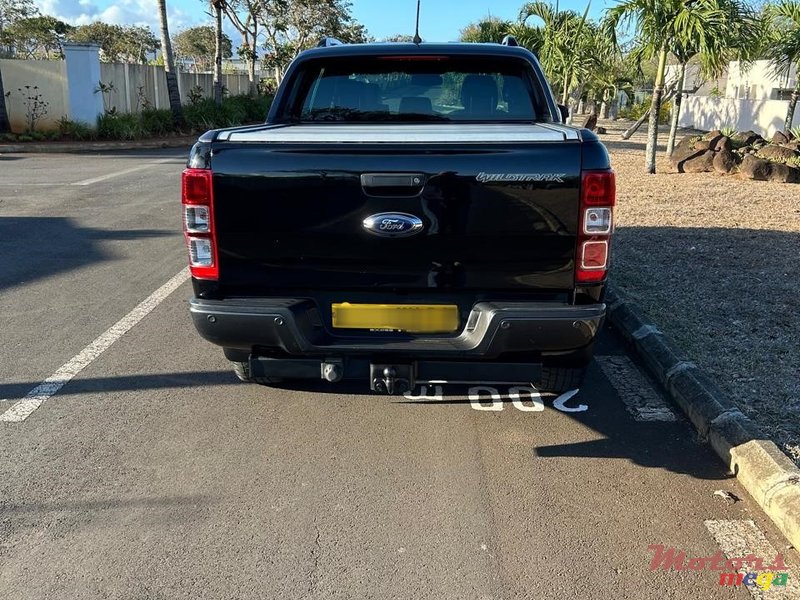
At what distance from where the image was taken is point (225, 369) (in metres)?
4.89

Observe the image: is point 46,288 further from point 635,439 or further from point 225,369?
point 635,439

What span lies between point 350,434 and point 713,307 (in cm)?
340

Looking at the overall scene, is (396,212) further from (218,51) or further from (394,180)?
(218,51)

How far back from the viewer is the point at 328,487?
3.49m

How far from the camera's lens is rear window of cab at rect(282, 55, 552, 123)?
189 inches

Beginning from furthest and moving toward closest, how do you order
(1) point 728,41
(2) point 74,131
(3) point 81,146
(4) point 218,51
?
(4) point 218,51
(2) point 74,131
(3) point 81,146
(1) point 728,41

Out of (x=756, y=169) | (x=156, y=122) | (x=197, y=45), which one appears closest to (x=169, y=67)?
(x=156, y=122)

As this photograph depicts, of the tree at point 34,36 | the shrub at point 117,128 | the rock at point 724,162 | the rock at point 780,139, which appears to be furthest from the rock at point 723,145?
the tree at point 34,36

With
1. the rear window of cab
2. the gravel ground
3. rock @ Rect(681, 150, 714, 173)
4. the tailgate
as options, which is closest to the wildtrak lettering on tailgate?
the tailgate

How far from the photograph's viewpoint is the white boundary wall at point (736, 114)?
83.8 ft

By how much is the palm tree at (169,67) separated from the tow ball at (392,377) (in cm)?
2210

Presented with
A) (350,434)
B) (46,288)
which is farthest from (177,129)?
(350,434)

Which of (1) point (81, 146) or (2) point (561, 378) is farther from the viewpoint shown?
(1) point (81, 146)

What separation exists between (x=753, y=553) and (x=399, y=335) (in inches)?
69.5
